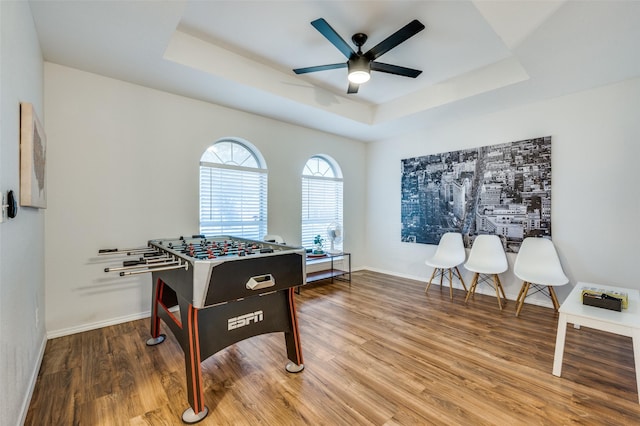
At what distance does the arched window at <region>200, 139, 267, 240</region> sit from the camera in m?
3.70

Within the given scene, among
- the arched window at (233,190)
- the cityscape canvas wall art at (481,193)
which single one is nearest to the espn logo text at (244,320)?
the arched window at (233,190)

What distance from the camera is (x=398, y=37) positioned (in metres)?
2.22

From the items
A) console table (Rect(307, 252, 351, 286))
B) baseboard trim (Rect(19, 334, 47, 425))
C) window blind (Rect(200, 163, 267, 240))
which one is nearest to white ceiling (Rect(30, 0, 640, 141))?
window blind (Rect(200, 163, 267, 240))

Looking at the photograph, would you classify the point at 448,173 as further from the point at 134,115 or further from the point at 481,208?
the point at 134,115

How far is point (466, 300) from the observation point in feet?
12.0

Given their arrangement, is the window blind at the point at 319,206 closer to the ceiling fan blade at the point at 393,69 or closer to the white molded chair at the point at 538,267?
the ceiling fan blade at the point at 393,69

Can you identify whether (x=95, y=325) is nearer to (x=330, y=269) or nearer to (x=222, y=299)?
(x=222, y=299)

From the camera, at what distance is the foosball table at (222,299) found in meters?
1.61

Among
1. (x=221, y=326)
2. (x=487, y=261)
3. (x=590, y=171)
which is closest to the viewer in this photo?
(x=221, y=326)

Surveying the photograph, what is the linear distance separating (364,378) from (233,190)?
2.89 m

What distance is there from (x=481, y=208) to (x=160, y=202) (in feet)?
13.8

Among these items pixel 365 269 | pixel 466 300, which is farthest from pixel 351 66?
pixel 365 269

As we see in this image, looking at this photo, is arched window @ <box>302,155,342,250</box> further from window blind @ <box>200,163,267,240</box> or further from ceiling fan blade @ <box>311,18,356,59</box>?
ceiling fan blade @ <box>311,18,356,59</box>

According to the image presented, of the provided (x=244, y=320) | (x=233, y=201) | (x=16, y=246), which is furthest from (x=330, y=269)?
(x=16, y=246)
